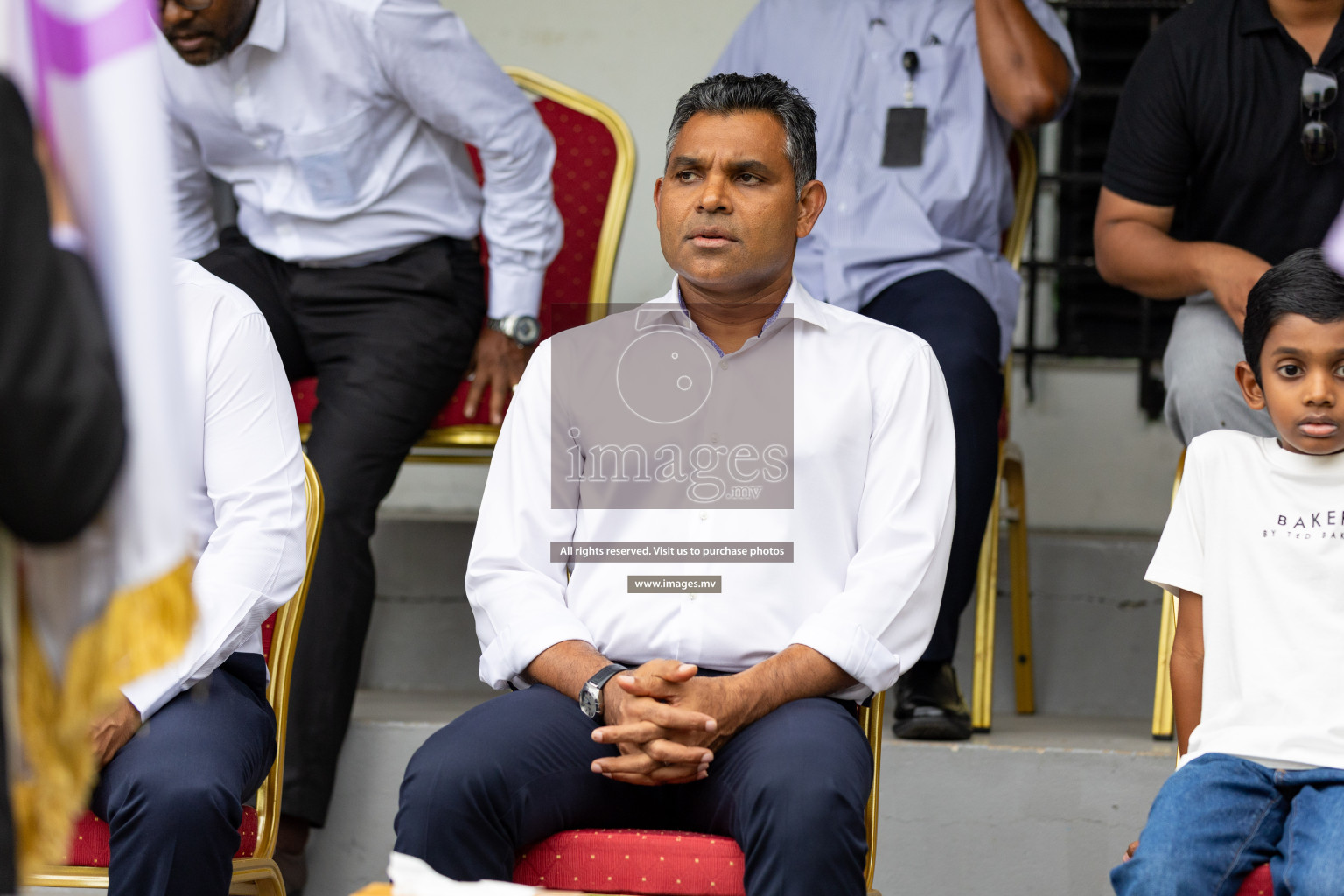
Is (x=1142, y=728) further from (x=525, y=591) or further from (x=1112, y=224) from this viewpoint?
(x=525, y=591)

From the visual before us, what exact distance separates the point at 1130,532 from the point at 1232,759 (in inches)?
75.6

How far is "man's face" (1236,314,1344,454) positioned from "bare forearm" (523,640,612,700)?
0.99m

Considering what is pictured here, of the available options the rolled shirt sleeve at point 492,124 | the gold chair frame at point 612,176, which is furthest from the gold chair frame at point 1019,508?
the rolled shirt sleeve at point 492,124

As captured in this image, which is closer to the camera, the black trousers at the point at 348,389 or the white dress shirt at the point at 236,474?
the white dress shirt at the point at 236,474

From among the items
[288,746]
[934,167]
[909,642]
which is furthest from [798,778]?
[934,167]

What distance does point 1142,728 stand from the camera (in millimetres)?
2844

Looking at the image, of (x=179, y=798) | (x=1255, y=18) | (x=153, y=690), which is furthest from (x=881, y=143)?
(x=179, y=798)

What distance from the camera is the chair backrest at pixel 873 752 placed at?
1.92 m

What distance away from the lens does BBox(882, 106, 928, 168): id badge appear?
9.68ft

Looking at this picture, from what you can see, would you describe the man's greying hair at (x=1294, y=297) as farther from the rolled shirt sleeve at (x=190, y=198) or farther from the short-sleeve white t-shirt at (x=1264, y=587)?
the rolled shirt sleeve at (x=190, y=198)

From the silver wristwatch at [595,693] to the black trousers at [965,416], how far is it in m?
0.86

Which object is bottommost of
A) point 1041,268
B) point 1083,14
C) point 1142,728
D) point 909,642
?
point 1142,728

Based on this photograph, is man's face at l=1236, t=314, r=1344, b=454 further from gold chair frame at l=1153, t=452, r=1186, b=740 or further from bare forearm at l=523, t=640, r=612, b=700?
bare forearm at l=523, t=640, r=612, b=700

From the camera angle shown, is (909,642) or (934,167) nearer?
(909,642)
